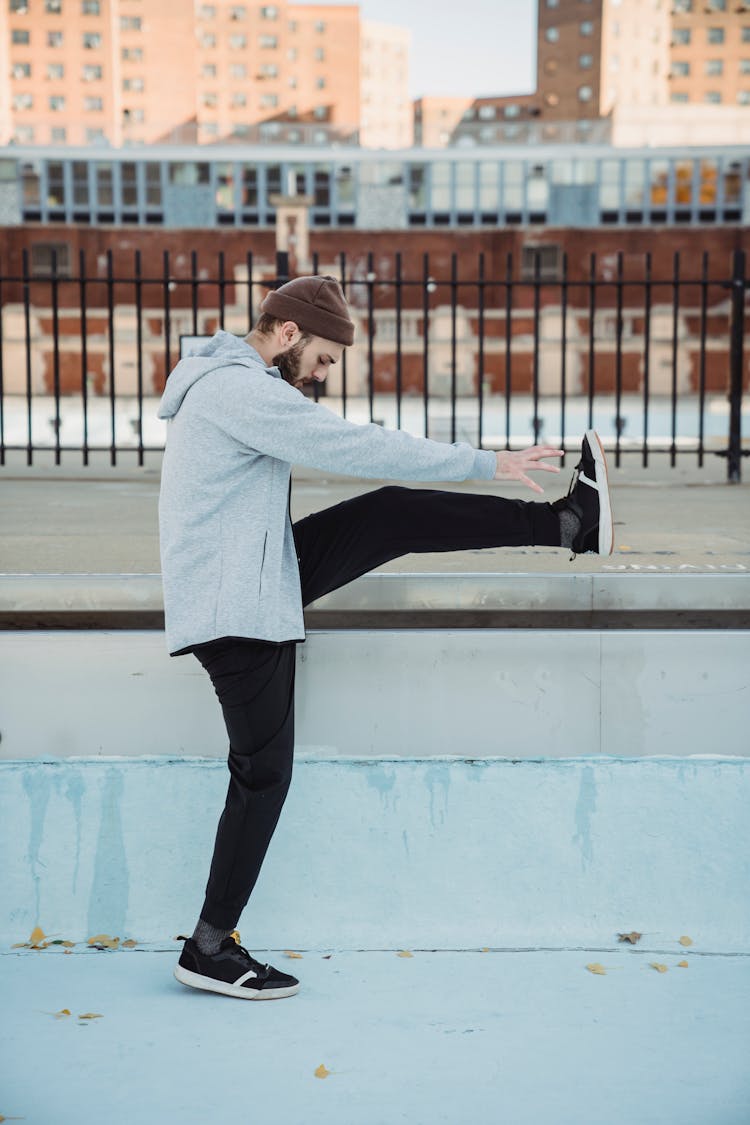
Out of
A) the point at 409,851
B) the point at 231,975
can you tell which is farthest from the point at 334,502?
the point at 231,975

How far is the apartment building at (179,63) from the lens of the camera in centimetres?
7975

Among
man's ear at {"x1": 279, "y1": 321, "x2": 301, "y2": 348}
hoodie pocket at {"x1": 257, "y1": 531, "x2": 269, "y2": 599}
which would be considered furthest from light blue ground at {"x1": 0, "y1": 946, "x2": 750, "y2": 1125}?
man's ear at {"x1": 279, "y1": 321, "x2": 301, "y2": 348}

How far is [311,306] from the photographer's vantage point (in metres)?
3.09

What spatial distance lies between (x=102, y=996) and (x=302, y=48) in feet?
296

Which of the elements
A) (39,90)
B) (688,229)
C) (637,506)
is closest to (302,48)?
(39,90)

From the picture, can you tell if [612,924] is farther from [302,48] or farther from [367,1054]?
[302,48]

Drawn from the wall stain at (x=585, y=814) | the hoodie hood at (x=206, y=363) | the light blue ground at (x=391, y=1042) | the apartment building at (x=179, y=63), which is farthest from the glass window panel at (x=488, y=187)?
the hoodie hood at (x=206, y=363)

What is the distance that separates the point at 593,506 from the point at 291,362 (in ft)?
3.11

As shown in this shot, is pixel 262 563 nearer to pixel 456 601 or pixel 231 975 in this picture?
pixel 231 975

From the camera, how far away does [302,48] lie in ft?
282

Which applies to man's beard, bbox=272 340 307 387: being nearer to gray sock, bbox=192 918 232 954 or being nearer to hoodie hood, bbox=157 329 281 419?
hoodie hood, bbox=157 329 281 419

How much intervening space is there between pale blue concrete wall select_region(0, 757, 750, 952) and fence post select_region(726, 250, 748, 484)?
15.4 feet

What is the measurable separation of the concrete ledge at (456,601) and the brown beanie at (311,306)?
1480 mm

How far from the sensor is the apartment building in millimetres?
79750
